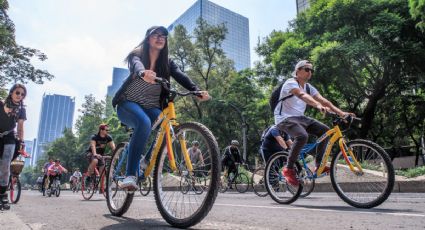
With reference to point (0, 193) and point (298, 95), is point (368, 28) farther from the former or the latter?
point (0, 193)

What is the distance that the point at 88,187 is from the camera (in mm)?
9742

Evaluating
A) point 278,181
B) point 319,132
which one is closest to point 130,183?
point 319,132

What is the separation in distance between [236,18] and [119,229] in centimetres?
12274

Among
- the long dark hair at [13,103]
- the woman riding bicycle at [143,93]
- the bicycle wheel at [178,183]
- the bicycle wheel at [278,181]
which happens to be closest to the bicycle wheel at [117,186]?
the woman riding bicycle at [143,93]

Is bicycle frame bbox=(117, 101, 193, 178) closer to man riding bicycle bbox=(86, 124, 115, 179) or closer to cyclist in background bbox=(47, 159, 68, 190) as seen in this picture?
man riding bicycle bbox=(86, 124, 115, 179)

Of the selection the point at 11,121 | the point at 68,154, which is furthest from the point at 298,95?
the point at 68,154

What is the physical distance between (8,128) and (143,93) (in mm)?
2675

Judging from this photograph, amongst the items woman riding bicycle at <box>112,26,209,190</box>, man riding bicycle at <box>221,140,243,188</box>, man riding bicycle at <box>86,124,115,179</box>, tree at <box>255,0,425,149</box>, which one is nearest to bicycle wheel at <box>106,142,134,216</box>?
woman riding bicycle at <box>112,26,209,190</box>

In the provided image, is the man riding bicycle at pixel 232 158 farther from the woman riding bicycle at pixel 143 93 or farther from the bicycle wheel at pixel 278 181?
the woman riding bicycle at pixel 143 93

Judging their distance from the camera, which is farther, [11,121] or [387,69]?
[387,69]

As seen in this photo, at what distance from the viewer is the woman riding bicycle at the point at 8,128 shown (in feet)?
16.6

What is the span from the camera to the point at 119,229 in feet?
8.79

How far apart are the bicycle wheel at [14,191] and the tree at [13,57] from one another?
16981 mm

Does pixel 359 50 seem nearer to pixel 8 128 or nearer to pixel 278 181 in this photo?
pixel 278 181
